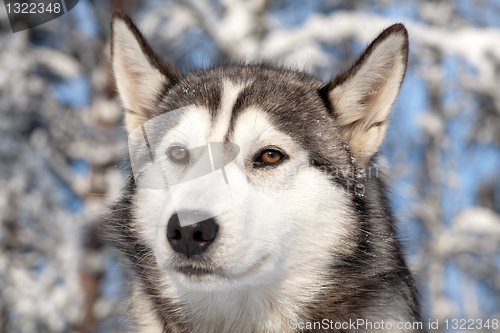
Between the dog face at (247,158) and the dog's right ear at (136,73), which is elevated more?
the dog's right ear at (136,73)

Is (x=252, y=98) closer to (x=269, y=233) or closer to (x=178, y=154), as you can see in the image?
(x=178, y=154)

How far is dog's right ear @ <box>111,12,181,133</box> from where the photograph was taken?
7.79 feet

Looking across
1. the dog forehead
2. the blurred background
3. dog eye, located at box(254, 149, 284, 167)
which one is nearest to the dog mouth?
dog eye, located at box(254, 149, 284, 167)

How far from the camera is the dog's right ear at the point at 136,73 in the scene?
93.5 inches

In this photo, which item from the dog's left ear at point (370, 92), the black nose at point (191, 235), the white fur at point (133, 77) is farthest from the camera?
the white fur at point (133, 77)

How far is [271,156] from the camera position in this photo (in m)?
2.21

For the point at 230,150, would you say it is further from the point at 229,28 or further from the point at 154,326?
the point at 229,28

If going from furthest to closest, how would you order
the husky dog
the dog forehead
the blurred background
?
1. the blurred background
2. the dog forehead
3. the husky dog

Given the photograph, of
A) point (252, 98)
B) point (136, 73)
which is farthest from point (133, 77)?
point (252, 98)

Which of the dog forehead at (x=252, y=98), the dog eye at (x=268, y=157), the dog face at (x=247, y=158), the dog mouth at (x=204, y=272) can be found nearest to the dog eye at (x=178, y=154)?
the dog face at (x=247, y=158)

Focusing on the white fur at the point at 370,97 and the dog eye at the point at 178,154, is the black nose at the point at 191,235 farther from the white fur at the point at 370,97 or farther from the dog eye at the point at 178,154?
the white fur at the point at 370,97

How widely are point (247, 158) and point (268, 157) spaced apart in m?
0.11

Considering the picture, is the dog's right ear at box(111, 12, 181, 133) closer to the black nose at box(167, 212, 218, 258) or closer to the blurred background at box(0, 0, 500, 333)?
the black nose at box(167, 212, 218, 258)

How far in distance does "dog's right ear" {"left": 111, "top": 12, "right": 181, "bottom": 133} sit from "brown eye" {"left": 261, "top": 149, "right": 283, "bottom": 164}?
32.3 inches
